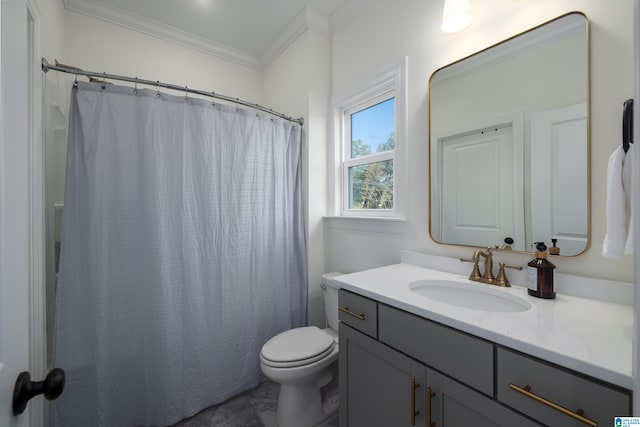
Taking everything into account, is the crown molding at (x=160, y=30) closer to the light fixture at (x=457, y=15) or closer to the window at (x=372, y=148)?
the window at (x=372, y=148)

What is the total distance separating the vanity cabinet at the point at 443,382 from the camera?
0.61 m

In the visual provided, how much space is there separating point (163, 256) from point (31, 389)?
104cm

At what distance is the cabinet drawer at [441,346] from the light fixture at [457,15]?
4.46ft

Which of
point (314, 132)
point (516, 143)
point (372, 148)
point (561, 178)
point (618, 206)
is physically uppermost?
point (314, 132)

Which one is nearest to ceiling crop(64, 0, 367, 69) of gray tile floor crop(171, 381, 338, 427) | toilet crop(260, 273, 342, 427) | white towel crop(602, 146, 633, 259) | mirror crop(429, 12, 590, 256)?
mirror crop(429, 12, 590, 256)

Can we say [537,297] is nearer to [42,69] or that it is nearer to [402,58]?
[402,58]

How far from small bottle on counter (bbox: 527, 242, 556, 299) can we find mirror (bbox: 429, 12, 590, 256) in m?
0.11

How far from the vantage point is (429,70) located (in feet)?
4.82

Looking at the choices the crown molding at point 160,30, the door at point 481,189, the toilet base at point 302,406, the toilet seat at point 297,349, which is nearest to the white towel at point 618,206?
the door at point 481,189

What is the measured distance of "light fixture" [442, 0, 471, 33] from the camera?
3.99 feet

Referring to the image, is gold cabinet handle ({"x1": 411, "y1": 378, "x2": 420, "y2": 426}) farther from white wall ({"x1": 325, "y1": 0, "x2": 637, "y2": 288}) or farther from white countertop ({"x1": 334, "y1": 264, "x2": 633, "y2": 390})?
white wall ({"x1": 325, "y1": 0, "x2": 637, "y2": 288})

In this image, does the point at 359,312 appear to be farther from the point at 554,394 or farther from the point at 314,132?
the point at 314,132

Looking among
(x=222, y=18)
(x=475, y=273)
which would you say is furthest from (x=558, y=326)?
(x=222, y=18)

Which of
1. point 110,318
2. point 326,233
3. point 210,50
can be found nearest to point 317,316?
point 326,233
